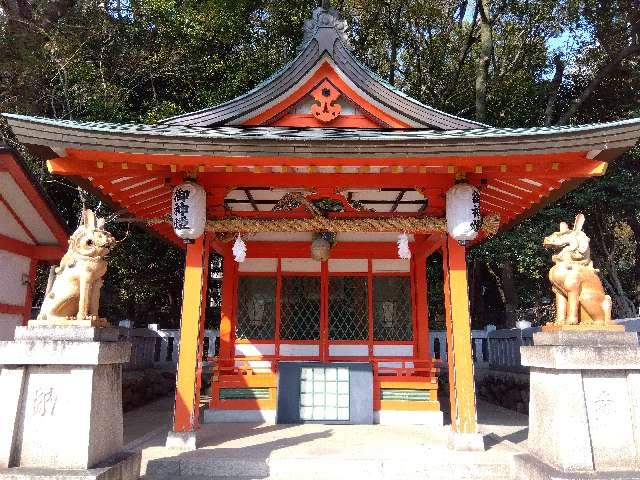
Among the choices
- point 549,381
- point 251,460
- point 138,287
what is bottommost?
point 251,460

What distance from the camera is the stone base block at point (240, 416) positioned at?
9469mm

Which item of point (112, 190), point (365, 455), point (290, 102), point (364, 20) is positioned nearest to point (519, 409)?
point (365, 455)

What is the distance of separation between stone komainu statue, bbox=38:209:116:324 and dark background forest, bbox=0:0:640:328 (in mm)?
9731

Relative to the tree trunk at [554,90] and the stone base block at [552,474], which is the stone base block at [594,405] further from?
the tree trunk at [554,90]

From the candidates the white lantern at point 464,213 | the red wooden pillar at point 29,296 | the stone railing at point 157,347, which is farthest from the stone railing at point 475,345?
the red wooden pillar at point 29,296

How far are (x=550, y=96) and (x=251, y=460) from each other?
19562mm

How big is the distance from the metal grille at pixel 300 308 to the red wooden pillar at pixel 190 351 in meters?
3.30

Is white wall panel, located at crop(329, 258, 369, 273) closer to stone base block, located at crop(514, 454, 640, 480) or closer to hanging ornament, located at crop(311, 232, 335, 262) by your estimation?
hanging ornament, located at crop(311, 232, 335, 262)

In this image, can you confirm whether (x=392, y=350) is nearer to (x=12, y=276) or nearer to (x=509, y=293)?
(x=12, y=276)

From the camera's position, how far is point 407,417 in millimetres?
9289

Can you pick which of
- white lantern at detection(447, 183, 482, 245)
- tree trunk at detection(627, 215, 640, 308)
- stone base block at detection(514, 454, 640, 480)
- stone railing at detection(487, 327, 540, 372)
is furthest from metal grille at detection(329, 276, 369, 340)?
tree trunk at detection(627, 215, 640, 308)

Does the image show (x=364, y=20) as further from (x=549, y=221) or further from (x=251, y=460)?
(x=251, y=460)

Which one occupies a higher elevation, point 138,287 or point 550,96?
point 550,96

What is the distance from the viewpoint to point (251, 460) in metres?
6.41
